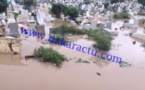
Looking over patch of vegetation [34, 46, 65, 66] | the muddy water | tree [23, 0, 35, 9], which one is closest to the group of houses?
the muddy water

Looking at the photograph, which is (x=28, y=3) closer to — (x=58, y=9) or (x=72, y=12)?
(x=58, y=9)

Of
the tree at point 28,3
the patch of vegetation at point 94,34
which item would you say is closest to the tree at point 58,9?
the tree at point 28,3

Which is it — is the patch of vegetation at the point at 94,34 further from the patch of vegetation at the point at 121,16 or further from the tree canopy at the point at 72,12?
the patch of vegetation at the point at 121,16

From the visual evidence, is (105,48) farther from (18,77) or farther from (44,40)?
(18,77)

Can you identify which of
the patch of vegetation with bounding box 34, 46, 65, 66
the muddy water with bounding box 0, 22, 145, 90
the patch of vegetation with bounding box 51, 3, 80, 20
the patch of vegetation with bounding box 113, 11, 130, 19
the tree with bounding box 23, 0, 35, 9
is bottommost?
the muddy water with bounding box 0, 22, 145, 90

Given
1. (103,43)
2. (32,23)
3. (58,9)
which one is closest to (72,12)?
(58,9)

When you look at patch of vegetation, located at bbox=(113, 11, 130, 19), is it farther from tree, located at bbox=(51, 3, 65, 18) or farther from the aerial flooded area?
the aerial flooded area

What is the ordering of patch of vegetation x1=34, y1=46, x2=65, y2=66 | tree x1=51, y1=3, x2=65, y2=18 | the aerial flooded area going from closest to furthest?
1. the aerial flooded area
2. patch of vegetation x1=34, y1=46, x2=65, y2=66
3. tree x1=51, y1=3, x2=65, y2=18

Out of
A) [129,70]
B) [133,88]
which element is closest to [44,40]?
[129,70]

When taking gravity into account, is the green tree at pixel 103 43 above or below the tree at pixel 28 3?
below
